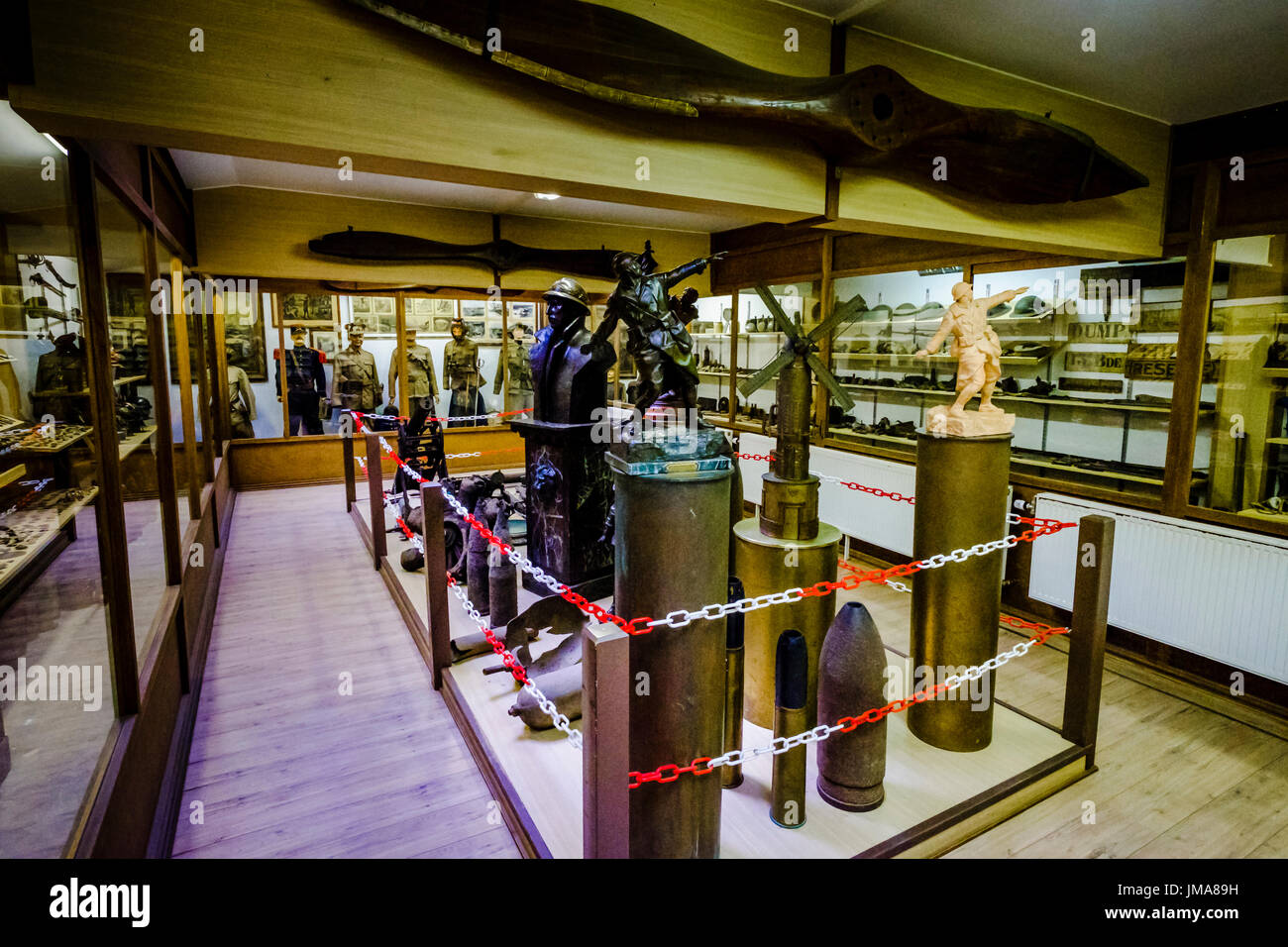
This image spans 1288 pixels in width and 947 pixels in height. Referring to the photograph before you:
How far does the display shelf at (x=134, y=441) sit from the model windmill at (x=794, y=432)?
86.8 inches

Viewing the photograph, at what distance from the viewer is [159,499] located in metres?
2.94

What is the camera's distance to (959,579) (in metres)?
2.71

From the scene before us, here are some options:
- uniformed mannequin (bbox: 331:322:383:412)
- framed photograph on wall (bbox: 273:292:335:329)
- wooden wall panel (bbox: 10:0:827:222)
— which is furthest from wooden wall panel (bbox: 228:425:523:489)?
wooden wall panel (bbox: 10:0:827:222)

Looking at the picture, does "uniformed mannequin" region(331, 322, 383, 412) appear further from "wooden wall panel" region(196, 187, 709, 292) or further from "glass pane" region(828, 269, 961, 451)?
"glass pane" region(828, 269, 961, 451)

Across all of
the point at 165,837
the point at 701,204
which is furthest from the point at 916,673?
the point at 165,837

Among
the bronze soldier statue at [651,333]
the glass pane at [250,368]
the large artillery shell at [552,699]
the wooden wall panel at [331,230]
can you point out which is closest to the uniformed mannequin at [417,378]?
the glass pane at [250,368]

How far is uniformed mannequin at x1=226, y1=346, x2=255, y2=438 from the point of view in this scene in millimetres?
7629

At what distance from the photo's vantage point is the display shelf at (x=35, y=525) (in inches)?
65.4

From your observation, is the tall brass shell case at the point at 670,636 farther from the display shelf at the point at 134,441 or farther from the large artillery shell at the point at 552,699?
the display shelf at the point at 134,441

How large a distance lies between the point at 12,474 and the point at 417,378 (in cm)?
711

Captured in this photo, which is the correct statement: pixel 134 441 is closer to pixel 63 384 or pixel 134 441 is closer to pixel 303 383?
pixel 63 384

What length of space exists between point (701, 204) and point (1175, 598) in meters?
3.42

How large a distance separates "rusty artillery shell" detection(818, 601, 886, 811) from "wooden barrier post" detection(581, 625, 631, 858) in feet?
3.04

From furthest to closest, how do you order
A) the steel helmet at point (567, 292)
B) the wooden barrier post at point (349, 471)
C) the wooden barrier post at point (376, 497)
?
the wooden barrier post at point (349, 471), the wooden barrier post at point (376, 497), the steel helmet at point (567, 292)
